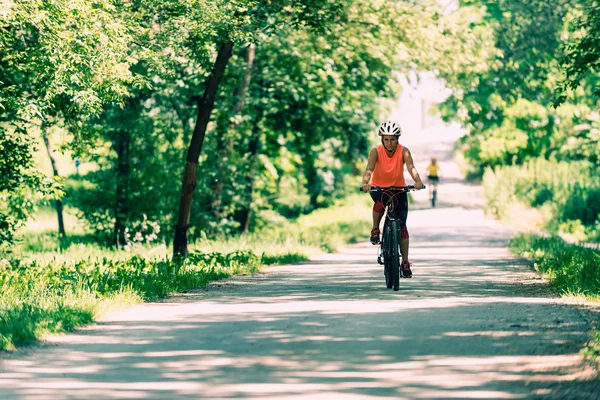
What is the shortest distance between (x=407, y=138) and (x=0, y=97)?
315 ft

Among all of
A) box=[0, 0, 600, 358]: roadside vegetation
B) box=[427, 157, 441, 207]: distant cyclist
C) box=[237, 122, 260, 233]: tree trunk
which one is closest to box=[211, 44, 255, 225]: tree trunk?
box=[0, 0, 600, 358]: roadside vegetation

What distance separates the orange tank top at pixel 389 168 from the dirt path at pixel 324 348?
1.37 m

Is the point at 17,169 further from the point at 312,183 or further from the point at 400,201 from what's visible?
→ the point at 312,183

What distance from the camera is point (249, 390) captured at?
732cm

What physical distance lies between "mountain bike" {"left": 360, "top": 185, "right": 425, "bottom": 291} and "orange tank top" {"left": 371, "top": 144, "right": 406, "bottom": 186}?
0.31 feet

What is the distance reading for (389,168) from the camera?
1370 centimetres

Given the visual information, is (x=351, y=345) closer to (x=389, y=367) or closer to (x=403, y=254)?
(x=389, y=367)

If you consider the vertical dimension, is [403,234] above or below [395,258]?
above

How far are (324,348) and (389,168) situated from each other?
17.0ft

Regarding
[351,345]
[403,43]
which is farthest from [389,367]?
[403,43]

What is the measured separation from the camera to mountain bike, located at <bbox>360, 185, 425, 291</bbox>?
13.6m

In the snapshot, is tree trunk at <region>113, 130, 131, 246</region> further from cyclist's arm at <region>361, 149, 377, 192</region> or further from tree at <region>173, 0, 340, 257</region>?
cyclist's arm at <region>361, 149, 377, 192</region>

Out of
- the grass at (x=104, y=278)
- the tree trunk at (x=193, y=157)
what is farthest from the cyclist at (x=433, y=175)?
the tree trunk at (x=193, y=157)

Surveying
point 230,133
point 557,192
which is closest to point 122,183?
point 230,133
